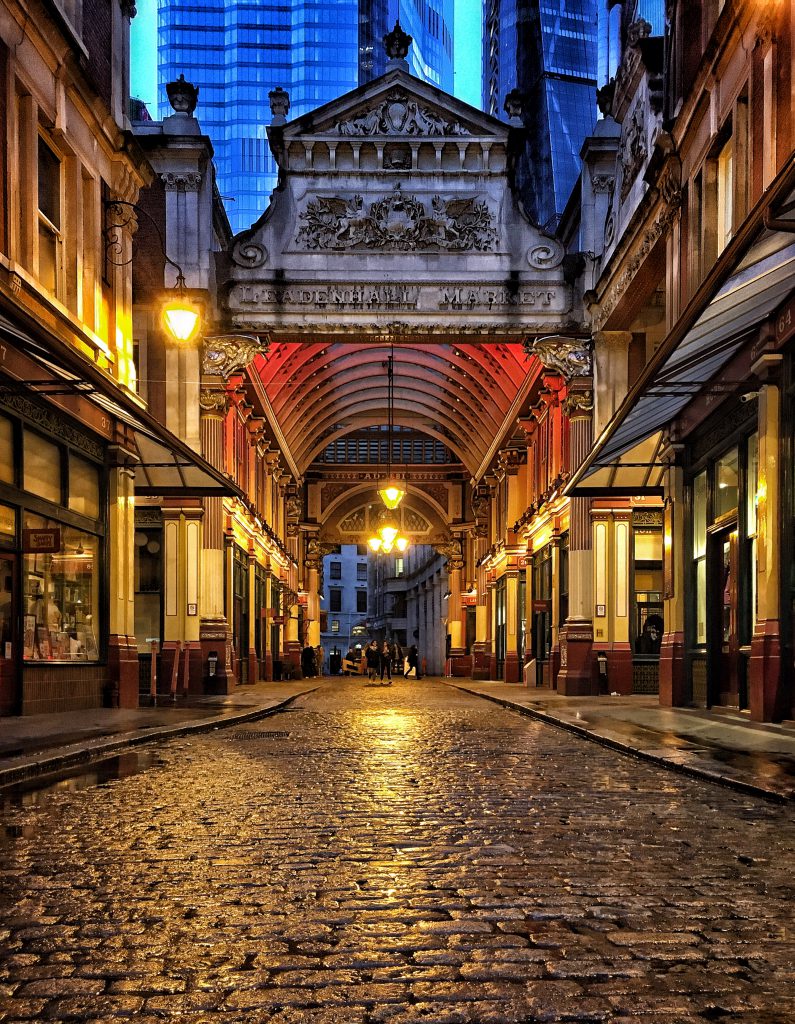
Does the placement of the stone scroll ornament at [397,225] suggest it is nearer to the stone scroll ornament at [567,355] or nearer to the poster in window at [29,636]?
the stone scroll ornament at [567,355]

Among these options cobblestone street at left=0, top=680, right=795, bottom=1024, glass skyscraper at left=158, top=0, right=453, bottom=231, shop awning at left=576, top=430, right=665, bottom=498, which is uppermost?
glass skyscraper at left=158, top=0, right=453, bottom=231

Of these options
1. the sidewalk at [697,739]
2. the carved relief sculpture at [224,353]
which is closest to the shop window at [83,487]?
the sidewalk at [697,739]

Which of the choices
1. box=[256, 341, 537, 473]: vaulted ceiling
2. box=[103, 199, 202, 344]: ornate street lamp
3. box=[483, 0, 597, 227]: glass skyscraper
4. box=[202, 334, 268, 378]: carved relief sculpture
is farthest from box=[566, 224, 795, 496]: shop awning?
box=[483, 0, 597, 227]: glass skyscraper

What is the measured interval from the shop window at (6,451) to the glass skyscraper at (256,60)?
455ft

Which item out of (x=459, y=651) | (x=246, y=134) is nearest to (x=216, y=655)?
(x=459, y=651)

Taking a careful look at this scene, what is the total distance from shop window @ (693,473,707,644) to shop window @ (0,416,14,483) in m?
9.73

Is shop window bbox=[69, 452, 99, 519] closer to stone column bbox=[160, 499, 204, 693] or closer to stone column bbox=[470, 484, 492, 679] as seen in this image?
stone column bbox=[160, 499, 204, 693]

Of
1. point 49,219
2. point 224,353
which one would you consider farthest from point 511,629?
point 49,219

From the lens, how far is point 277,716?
19.2 meters

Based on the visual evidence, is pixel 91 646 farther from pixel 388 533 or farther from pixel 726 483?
pixel 388 533

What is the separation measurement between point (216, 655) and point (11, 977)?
23.3m

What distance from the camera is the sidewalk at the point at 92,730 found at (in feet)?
32.9

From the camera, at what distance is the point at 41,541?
15.3 meters

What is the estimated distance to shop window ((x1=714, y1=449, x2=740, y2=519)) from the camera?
658 inches
